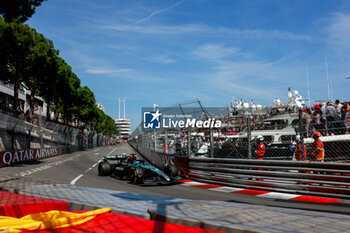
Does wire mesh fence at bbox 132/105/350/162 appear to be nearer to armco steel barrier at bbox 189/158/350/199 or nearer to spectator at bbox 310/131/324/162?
spectator at bbox 310/131/324/162

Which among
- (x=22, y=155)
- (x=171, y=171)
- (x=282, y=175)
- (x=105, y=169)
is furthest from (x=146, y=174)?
(x=22, y=155)

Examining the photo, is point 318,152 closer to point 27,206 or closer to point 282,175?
point 282,175

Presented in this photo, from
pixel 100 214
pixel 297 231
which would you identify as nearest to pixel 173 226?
pixel 100 214

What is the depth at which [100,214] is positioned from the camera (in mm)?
3805

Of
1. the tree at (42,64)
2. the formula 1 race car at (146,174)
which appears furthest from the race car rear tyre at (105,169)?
the tree at (42,64)

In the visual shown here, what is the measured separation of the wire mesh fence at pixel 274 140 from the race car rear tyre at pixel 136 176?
6.78ft

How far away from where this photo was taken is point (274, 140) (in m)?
10.6

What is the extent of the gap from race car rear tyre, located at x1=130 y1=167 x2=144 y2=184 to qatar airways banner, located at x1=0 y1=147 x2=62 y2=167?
982cm

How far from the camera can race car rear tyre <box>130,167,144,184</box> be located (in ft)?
28.1

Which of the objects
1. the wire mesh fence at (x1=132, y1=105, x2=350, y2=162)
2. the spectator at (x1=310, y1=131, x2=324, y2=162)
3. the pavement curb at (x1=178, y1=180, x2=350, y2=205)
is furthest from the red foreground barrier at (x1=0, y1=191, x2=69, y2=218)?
the spectator at (x1=310, y1=131, x2=324, y2=162)

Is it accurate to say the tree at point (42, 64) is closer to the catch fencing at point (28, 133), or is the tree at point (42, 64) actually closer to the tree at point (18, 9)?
the catch fencing at point (28, 133)

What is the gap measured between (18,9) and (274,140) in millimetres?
11069

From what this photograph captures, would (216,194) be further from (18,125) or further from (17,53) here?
(17,53)

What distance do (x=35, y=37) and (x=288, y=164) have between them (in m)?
25.2
